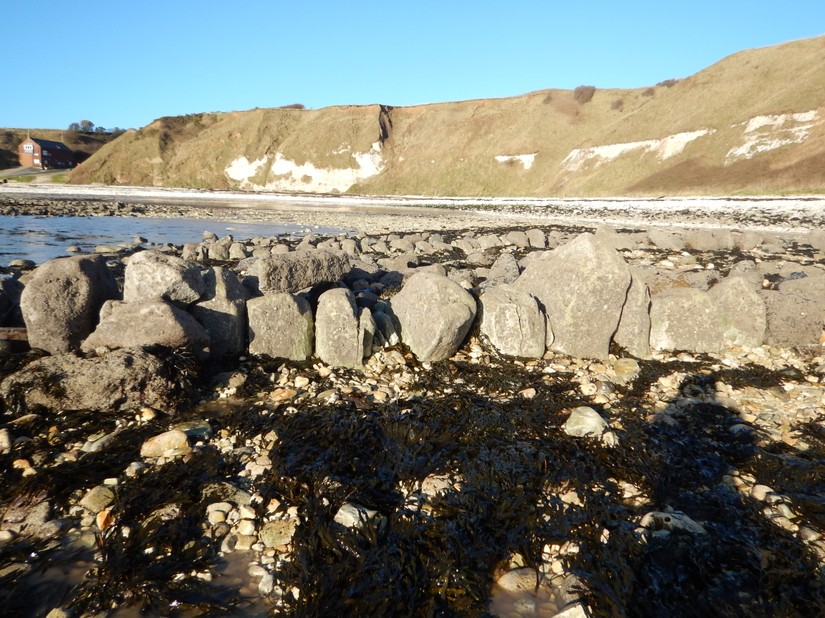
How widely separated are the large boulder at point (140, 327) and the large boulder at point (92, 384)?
0.90ft

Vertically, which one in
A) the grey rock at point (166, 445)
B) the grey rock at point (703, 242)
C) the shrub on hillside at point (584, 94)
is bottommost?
the grey rock at point (166, 445)

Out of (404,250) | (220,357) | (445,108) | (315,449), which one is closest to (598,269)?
(315,449)

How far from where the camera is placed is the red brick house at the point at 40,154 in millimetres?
89812

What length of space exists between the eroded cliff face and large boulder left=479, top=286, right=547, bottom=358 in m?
43.0

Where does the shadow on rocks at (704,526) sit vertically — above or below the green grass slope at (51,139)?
below

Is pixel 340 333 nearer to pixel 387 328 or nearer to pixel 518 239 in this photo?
pixel 387 328

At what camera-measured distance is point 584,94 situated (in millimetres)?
74625

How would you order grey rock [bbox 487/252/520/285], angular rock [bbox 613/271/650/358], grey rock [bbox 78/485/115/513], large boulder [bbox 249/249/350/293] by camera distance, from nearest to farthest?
1. grey rock [bbox 78/485/115/513]
2. angular rock [bbox 613/271/650/358]
3. large boulder [bbox 249/249/350/293]
4. grey rock [bbox 487/252/520/285]

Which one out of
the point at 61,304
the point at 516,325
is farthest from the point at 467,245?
the point at 61,304

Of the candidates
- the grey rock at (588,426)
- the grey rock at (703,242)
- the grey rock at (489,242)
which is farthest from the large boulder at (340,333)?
the grey rock at (703,242)

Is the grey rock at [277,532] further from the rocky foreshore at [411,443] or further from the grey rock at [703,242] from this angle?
the grey rock at [703,242]

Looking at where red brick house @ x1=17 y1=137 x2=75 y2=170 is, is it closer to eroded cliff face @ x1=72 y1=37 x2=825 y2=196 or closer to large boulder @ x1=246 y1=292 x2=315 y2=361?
eroded cliff face @ x1=72 y1=37 x2=825 y2=196

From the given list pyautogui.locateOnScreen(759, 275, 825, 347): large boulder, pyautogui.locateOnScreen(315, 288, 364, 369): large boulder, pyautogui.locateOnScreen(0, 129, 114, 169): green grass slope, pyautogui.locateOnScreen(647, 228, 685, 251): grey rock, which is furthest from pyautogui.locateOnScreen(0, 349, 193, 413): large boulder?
pyautogui.locateOnScreen(0, 129, 114, 169): green grass slope

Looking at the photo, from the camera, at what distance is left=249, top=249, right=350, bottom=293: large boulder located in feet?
19.6
